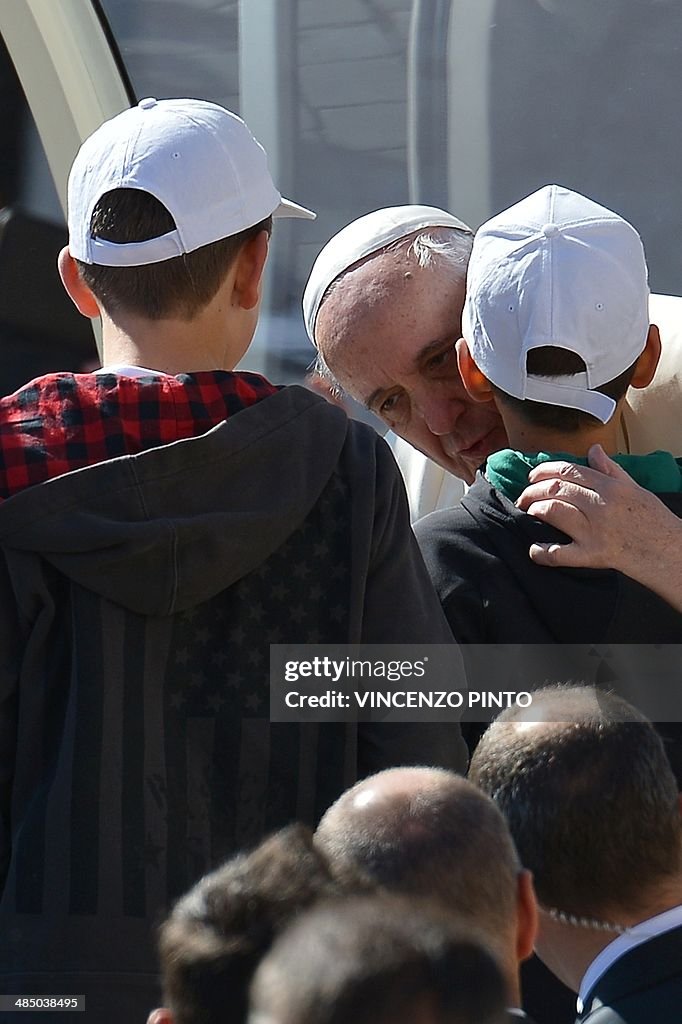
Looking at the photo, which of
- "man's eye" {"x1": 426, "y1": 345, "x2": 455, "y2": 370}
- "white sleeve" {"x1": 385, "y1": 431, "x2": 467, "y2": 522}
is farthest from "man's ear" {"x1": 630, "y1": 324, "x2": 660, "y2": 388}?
"white sleeve" {"x1": 385, "y1": 431, "x2": 467, "y2": 522}

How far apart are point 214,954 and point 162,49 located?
2.58 metres

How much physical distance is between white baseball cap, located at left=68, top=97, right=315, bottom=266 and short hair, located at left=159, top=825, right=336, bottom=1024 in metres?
0.74

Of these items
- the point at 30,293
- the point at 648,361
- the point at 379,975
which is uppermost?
the point at 379,975

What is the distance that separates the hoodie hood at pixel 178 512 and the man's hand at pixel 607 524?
254 mm

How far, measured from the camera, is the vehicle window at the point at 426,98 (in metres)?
2.55

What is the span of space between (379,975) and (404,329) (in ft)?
3.93

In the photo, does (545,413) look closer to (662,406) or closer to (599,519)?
(599,519)

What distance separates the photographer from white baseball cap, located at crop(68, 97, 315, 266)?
151cm

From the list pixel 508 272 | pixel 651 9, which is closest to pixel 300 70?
pixel 651 9

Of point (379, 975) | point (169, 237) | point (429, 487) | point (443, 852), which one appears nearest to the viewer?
point (379, 975)

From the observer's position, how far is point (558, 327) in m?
1.60

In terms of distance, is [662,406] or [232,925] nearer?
[232,925]

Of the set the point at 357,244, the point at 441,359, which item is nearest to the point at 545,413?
the point at 441,359

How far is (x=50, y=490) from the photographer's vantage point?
1.39 meters
